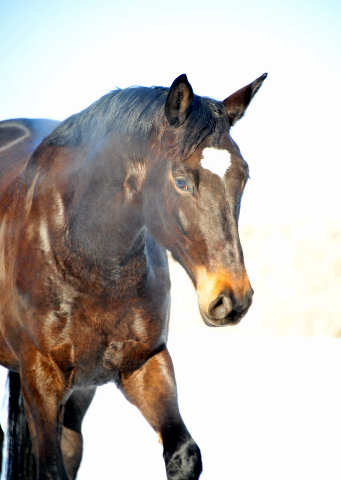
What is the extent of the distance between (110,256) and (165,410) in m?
0.77

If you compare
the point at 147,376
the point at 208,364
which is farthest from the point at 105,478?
the point at 208,364

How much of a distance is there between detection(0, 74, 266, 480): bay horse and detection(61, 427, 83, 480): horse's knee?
0.66 meters

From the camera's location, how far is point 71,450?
330 centimetres

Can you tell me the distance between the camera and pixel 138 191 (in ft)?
8.13

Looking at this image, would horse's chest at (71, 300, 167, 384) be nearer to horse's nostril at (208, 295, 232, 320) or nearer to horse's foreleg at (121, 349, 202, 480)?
horse's foreleg at (121, 349, 202, 480)

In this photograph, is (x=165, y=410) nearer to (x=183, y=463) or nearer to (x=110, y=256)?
(x=183, y=463)

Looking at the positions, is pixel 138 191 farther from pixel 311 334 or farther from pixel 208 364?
pixel 311 334

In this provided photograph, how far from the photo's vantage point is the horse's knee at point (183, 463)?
7.99 feet

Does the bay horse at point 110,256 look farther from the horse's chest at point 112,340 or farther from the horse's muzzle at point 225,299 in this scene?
the horse's muzzle at point 225,299

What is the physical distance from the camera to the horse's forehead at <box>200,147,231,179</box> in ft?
6.89

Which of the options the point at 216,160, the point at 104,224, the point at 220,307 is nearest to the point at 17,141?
the point at 104,224

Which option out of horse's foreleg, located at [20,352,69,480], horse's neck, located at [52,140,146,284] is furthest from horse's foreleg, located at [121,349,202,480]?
horse's neck, located at [52,140,146,284]

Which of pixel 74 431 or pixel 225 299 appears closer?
pixel 225 299

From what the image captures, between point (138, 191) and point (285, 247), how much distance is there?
19.7 m
